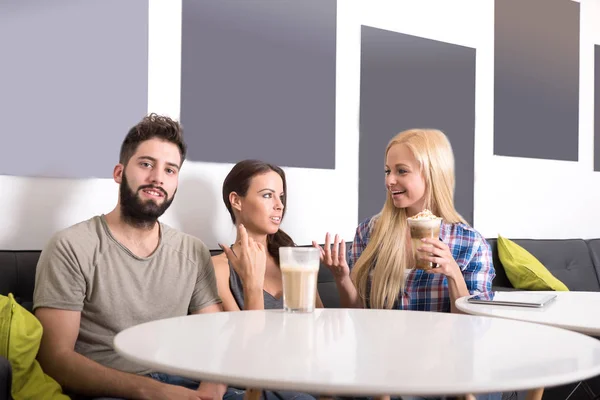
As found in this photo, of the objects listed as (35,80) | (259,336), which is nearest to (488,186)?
(35,80)

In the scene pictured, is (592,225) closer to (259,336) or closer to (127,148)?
(127,148)

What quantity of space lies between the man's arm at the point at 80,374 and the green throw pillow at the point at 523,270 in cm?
198

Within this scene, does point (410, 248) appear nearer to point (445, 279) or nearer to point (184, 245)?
point (445, 279)

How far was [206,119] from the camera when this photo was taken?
2654 mm

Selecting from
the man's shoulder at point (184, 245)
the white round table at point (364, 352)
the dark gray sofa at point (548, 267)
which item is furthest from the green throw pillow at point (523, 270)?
the white round table at point (364, 352)

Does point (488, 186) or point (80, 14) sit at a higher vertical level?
point (80, 14)

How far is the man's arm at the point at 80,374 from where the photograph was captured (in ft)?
5.74

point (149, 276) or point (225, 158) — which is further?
point (225, 158)

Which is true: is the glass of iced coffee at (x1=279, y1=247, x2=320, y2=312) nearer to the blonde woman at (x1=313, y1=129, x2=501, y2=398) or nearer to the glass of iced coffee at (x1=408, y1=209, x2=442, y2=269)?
the glass of iced coffee at (x1=408, y1=209, x2=442, y2=269)

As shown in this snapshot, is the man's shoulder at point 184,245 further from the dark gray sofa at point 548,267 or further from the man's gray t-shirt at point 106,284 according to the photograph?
the dark gray sofa at point 548,267

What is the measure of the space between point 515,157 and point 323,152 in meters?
1.32

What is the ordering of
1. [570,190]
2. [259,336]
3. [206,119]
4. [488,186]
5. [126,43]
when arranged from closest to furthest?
[259,336]
[126,43]
[206,119]
[488,186]
[570,190]

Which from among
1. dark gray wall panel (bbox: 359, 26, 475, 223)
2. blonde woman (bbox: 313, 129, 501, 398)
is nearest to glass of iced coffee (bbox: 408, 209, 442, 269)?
blonde woman (bbox: 313, 129, 501, 398)

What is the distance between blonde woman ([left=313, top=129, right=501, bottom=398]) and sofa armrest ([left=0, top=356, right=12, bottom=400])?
961mm
